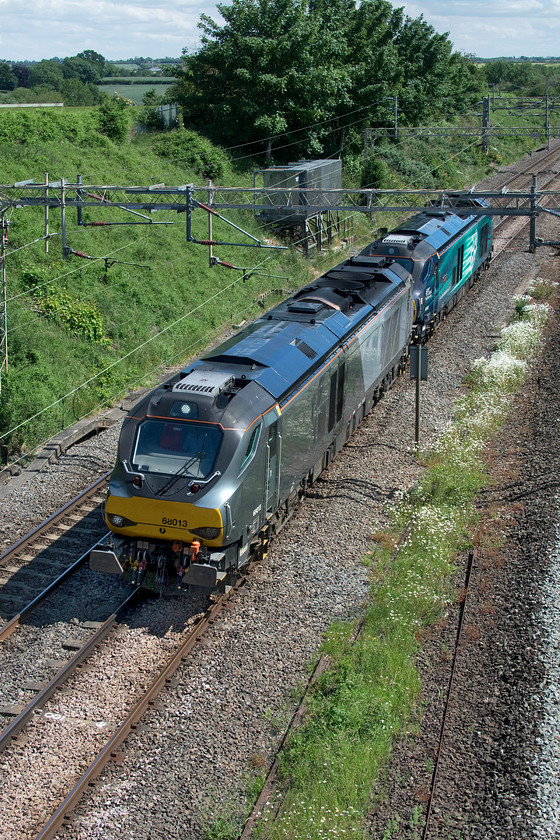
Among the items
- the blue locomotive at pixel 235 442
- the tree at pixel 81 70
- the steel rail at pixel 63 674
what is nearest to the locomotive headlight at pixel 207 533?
the blue locomotive at pixel 235 442

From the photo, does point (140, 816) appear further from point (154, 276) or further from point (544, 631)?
point (154, 276)

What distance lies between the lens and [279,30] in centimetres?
4169

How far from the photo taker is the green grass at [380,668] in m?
9.06

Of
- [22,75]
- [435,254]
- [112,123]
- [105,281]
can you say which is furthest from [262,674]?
[22,75]

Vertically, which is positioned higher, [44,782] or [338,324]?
[338,324]

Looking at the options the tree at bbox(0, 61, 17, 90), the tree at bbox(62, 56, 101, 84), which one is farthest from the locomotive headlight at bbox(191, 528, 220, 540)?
the tree at bbox(62, 56, 101, 84)

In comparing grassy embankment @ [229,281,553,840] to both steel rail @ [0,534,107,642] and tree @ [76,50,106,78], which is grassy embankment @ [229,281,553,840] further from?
tree @ [76,50,106,78]

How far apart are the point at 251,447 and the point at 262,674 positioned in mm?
3204

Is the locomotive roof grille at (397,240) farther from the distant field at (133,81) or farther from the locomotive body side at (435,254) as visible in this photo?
the distant field at (133,81)

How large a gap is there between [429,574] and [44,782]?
6790 mm

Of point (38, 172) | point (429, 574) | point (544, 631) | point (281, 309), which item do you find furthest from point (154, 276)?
point (544, 631)

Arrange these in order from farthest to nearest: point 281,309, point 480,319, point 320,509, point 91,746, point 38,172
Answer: point 38,172 → point 480,319 → point 281,309 → point 320,509 → point 91,746

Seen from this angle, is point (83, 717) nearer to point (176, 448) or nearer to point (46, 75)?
point (176, 448)

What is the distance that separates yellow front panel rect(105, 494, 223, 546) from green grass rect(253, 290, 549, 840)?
8.07 feet
